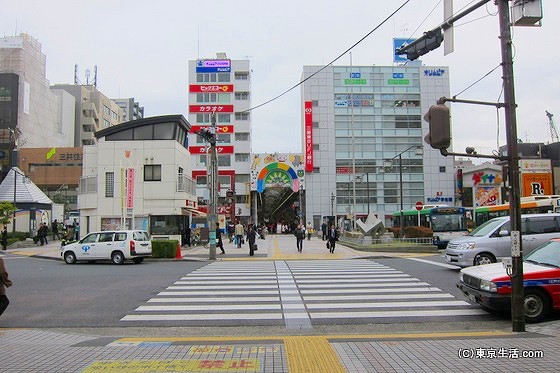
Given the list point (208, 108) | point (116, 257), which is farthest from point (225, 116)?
point (116, 257)

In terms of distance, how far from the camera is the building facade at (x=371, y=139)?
251ft

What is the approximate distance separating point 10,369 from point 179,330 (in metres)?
3.21

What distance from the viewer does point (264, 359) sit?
6371 millimetres

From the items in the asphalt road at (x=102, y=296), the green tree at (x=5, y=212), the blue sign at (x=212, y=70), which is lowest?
the asphalt road at (x=102, y=296)

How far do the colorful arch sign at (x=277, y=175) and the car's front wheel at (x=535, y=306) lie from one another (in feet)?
206

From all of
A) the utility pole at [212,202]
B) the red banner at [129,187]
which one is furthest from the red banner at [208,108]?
the utility pole at [212,202]

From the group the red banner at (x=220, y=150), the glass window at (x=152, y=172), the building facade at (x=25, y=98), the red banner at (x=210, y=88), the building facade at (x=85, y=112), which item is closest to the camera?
the glass window at (x=152, y=172)

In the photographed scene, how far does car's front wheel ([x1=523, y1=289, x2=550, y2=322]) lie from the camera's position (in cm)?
905

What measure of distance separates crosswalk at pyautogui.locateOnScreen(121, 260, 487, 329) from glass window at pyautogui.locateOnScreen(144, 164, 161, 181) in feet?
60.2

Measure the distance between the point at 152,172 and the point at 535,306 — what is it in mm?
28171

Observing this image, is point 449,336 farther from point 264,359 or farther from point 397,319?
point 264,359

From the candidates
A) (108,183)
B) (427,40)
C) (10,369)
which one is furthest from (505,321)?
(108,183)

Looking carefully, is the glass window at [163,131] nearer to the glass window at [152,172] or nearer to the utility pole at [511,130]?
the glass window at [152,172]

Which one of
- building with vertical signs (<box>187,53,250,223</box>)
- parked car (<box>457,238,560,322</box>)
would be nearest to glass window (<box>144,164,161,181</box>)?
parked car (<box>457,238,560,322</box>)
